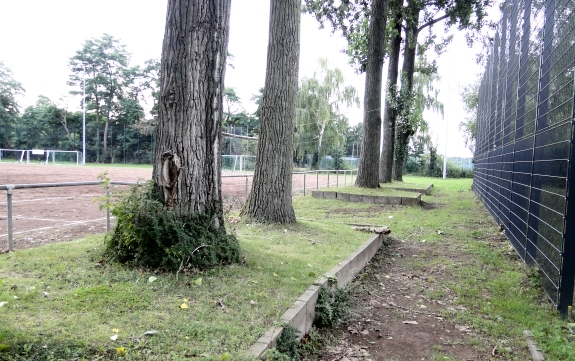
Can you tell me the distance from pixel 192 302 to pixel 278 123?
386 cm

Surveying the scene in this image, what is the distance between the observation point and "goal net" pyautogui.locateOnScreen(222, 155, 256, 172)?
1199 inches

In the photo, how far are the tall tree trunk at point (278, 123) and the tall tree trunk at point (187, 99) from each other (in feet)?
8.32

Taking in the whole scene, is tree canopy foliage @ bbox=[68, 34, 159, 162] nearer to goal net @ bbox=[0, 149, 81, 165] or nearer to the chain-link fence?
goal net @ bbox=[0, 149, 81, 165]

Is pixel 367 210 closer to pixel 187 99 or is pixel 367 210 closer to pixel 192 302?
pixel 187 99

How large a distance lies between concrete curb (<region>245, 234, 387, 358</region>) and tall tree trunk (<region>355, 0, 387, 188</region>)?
24.7 ft

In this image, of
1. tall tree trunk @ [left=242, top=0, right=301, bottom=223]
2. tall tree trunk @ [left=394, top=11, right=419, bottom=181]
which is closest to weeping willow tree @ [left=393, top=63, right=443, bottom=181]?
tall tree trunk @ [left=394, top=11, right=419, bottom=181]

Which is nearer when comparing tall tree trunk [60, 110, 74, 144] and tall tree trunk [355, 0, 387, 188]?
tall tree trunk [355, 0, 387, 188]

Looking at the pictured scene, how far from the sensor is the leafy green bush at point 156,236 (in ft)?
11.5

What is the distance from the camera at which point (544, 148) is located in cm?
449

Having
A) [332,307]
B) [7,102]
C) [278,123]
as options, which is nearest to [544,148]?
[332,307]

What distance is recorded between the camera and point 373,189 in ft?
42.0

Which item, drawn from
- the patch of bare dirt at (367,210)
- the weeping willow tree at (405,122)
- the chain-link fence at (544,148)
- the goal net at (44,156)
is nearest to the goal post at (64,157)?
the goal net at (44,156)

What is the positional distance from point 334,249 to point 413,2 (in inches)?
557

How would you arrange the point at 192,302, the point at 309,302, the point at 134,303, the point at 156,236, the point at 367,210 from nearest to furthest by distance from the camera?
the point at 134,303 < the point at 192,302 < the point at 309,302 < the point at 156,236 < the point at 367,210
